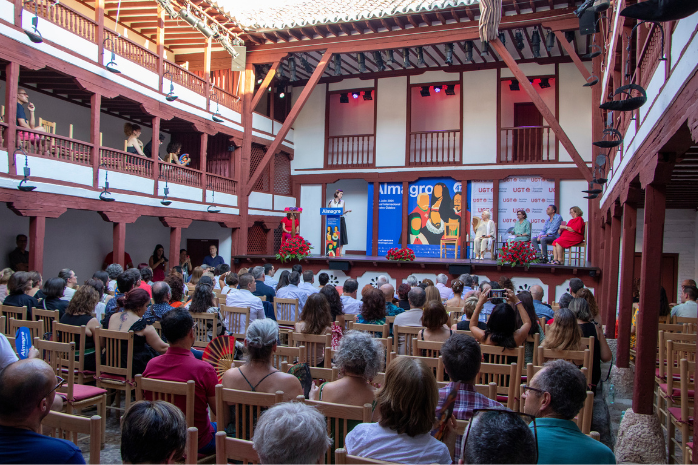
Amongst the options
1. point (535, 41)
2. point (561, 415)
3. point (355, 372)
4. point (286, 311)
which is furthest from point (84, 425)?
point (535, 41)

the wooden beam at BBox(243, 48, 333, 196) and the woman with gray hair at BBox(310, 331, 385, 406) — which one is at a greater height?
the wooden beam at BBox(243, 48, 333, 196)

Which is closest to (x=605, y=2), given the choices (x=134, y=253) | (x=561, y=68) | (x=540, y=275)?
(x=540, y=275)

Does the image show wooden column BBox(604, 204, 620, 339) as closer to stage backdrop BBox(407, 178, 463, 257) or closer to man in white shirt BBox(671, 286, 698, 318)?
man in white shirt BBox(671, 286, 698, 318)

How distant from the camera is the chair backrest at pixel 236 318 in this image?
17.0ft

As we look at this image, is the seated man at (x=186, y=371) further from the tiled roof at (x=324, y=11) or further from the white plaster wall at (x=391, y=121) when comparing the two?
the white plaster wall at (x=391, y=121)

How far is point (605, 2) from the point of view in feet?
18.8

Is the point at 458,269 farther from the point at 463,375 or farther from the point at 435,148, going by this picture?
the point at 463,375

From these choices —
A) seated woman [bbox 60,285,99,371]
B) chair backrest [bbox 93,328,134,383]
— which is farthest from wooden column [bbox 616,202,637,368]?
seated woman [bbox 60,285,99,371]

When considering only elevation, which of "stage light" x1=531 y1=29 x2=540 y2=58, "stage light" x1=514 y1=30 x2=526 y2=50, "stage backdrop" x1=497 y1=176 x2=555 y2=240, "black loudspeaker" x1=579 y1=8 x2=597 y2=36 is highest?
"stage light" x1=514 y1=30 x2=526 y2=50

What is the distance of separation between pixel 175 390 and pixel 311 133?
1481 centimetres

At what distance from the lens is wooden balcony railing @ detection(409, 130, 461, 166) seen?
15367 millimetres

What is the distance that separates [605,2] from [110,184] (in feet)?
29.0

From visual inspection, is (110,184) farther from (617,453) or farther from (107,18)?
(617,453)

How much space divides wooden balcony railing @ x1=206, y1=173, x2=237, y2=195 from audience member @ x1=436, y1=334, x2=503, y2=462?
11478 millimetres
